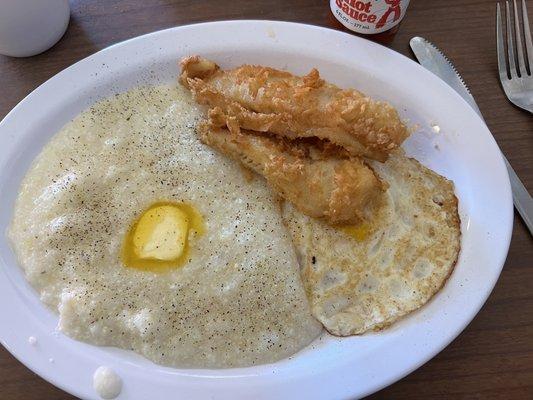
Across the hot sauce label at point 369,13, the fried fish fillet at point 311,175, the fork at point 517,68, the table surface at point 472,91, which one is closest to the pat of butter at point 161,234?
the fried fish fillet at point 311,175

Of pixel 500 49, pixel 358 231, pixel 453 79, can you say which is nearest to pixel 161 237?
pixel 358 231

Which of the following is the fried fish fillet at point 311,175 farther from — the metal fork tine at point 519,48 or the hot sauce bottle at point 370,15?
the metal fork tine at point 519,48

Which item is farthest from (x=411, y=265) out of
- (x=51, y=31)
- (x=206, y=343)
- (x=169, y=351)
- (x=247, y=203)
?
(x=51, y=31)

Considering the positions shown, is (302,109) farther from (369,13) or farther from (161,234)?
(161,234)

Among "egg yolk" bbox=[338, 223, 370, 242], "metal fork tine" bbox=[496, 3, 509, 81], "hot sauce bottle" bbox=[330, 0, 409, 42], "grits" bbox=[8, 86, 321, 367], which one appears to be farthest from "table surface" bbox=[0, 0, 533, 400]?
"egg yolk" bbox=[338, 223, 370, 242]

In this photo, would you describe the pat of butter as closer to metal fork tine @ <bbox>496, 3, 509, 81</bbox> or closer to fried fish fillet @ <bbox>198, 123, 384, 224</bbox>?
fried fish fillet @ <bbox>198, 123, 384, 224</bbox>

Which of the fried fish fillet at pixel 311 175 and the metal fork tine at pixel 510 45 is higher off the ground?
the metal fork tine at pixel 510 45

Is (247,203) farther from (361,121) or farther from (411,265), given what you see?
(411,265)
